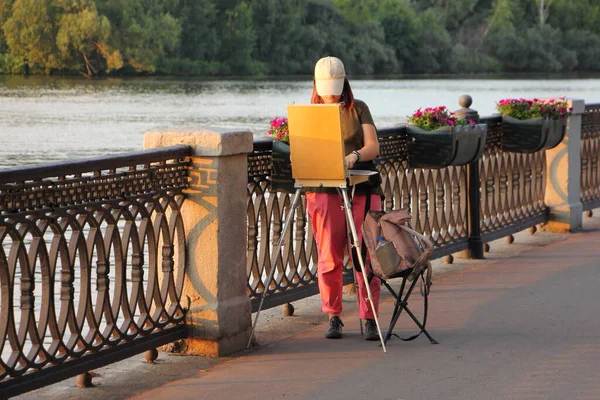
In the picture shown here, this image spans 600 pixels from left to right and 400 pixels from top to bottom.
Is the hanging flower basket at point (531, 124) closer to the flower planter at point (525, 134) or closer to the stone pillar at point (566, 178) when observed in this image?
the flower planter at point (525, 134)

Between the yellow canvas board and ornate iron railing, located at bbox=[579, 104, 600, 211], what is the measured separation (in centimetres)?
672

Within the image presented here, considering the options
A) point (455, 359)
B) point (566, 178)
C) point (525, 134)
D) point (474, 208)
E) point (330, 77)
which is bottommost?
point (455, 359)

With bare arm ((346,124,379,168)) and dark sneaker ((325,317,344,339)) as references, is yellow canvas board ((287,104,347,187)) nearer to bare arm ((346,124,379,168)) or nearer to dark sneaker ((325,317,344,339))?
bare arm ((346,124,379,168))

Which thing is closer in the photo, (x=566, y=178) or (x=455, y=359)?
(x=455, y=359)

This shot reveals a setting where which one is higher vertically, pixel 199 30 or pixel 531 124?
pixel 199 30

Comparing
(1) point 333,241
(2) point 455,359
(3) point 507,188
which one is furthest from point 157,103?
(2) point 455,359

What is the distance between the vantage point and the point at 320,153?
7098 mm

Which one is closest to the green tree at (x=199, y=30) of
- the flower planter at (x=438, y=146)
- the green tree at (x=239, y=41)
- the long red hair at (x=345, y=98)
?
the green tree at (x=239, y=41)

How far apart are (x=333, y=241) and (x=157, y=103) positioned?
7155cm

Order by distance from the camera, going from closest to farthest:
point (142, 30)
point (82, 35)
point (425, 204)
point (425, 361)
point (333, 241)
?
point (425, 361) → point (333, 241) → point (425, 204) → point (82, 35) → point (142, 30)

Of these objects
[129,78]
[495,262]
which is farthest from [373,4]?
[495,262]

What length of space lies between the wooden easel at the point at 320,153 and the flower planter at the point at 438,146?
2.46 meters

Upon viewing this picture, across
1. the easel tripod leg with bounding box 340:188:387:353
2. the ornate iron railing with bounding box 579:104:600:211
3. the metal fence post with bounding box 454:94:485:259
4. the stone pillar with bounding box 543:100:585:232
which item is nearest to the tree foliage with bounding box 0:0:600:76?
the ornate iron railing with bounding box 579:104:600:211

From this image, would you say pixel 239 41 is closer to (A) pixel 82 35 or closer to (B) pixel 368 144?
(A) pixel 82 35
